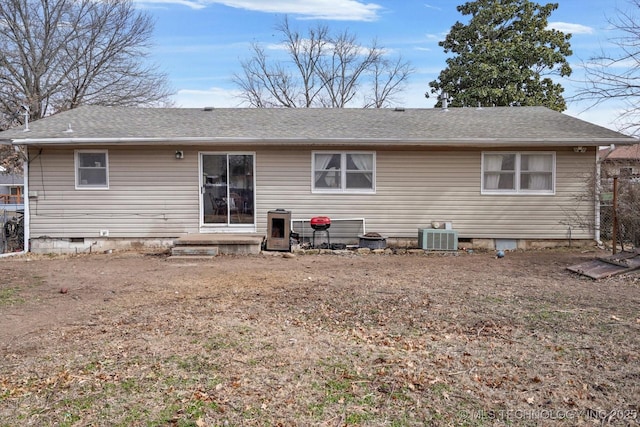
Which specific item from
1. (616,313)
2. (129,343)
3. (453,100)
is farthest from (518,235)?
(453,100)

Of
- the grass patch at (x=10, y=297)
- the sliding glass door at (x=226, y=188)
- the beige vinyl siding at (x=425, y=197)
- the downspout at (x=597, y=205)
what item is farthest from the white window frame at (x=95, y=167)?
the downspout at (x=597, y=205)

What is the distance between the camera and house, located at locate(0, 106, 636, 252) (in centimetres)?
1012

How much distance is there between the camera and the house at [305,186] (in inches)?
398

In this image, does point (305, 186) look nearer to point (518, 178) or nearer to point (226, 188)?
point (226, 188)

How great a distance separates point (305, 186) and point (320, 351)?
6649 mm

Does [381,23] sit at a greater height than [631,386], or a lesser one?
greater

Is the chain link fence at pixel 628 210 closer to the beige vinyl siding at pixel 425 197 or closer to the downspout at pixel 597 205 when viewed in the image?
the downspout at pixel 597 205

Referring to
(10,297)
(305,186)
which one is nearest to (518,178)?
(305,186)

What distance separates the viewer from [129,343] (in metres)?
4.06

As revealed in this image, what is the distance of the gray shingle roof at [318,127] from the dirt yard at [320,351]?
378 centimetres

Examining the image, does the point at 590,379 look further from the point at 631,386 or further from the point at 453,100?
the point at 453,100

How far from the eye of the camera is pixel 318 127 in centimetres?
1075

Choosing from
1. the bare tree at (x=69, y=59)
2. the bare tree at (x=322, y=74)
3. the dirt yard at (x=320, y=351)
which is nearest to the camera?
the dirt yard at (x=320, y=351)

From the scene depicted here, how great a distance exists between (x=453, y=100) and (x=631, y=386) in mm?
20610
